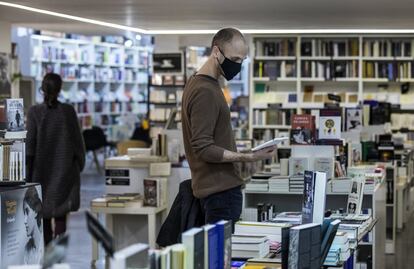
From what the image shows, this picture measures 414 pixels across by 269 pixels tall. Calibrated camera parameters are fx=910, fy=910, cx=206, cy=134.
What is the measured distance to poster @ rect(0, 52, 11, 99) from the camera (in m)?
11.5

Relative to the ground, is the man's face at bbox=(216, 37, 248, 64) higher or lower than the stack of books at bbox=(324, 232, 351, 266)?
higher

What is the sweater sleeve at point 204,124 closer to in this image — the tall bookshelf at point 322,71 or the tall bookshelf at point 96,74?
the tall bookshelf at point 322,71

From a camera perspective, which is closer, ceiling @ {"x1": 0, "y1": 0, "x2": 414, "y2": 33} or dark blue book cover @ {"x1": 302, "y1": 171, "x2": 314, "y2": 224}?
dark blue book cover @ {"x1": 302, "y1": 171, "x2": 314, "y2": 224}

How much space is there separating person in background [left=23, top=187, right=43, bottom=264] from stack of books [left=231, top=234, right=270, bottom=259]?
1.41m

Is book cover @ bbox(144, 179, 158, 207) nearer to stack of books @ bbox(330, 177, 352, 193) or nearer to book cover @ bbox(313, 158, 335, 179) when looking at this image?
book cover @ bbox(313, 158, 335, 179)

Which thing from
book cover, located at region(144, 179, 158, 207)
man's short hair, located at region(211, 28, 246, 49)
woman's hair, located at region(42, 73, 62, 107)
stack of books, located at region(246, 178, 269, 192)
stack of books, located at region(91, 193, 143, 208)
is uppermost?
man's short hair, located at region(211, 28, 246, 49)

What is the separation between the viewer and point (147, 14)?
9.05 m

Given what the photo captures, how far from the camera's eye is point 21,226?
199 inches

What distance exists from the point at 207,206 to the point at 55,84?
2872 millimetres

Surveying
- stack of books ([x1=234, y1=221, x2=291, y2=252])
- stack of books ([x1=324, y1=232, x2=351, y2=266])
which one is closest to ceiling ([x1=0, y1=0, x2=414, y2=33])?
stack of books ([x1=234, y1=221, x2=291, y2=252])

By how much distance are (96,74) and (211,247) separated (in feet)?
61.2

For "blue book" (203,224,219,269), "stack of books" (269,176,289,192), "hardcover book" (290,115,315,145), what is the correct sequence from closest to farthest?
"blue book" (203,224,219,269) → "stack of books" (269,176,289,192) → "hardcover book" (290,115,315,145)

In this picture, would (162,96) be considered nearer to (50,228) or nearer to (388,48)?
(388,48)

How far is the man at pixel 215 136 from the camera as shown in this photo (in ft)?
15.1
